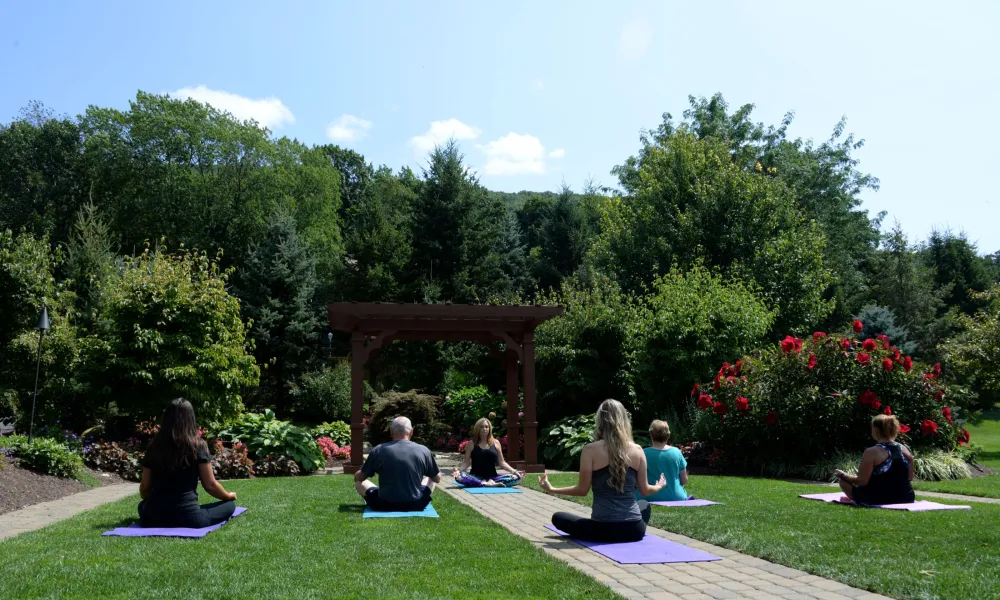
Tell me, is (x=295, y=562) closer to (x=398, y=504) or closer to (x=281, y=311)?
(x=398, y=504)

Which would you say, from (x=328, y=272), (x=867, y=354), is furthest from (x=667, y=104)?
(x=867, y=354)

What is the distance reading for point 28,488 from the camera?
9.65 metres

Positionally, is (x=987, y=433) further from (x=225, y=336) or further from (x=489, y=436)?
(x=225, y=336)

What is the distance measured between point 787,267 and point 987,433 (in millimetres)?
12802

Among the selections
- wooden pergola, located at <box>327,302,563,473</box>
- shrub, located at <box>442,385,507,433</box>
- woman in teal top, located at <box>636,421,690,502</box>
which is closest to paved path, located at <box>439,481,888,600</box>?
woman in teal top, located at <box>636,421,690,502</box>

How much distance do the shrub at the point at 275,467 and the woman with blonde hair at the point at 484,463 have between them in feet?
14.2

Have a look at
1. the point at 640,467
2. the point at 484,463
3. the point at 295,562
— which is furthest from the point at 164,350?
the point at 640,467

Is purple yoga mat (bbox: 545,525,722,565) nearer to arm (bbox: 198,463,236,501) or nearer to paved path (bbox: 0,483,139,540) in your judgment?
arm (bbox: 198,463,236,501)

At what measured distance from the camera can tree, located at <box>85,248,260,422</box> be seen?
560 inches

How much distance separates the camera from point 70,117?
38344 millimetres

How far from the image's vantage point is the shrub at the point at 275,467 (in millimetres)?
13477

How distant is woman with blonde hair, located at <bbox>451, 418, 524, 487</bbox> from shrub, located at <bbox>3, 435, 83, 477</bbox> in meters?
5.83

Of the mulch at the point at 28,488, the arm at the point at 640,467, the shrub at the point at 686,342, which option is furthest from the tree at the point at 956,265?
the mulch at the point at 28,488

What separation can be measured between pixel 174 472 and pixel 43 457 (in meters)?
6.31
